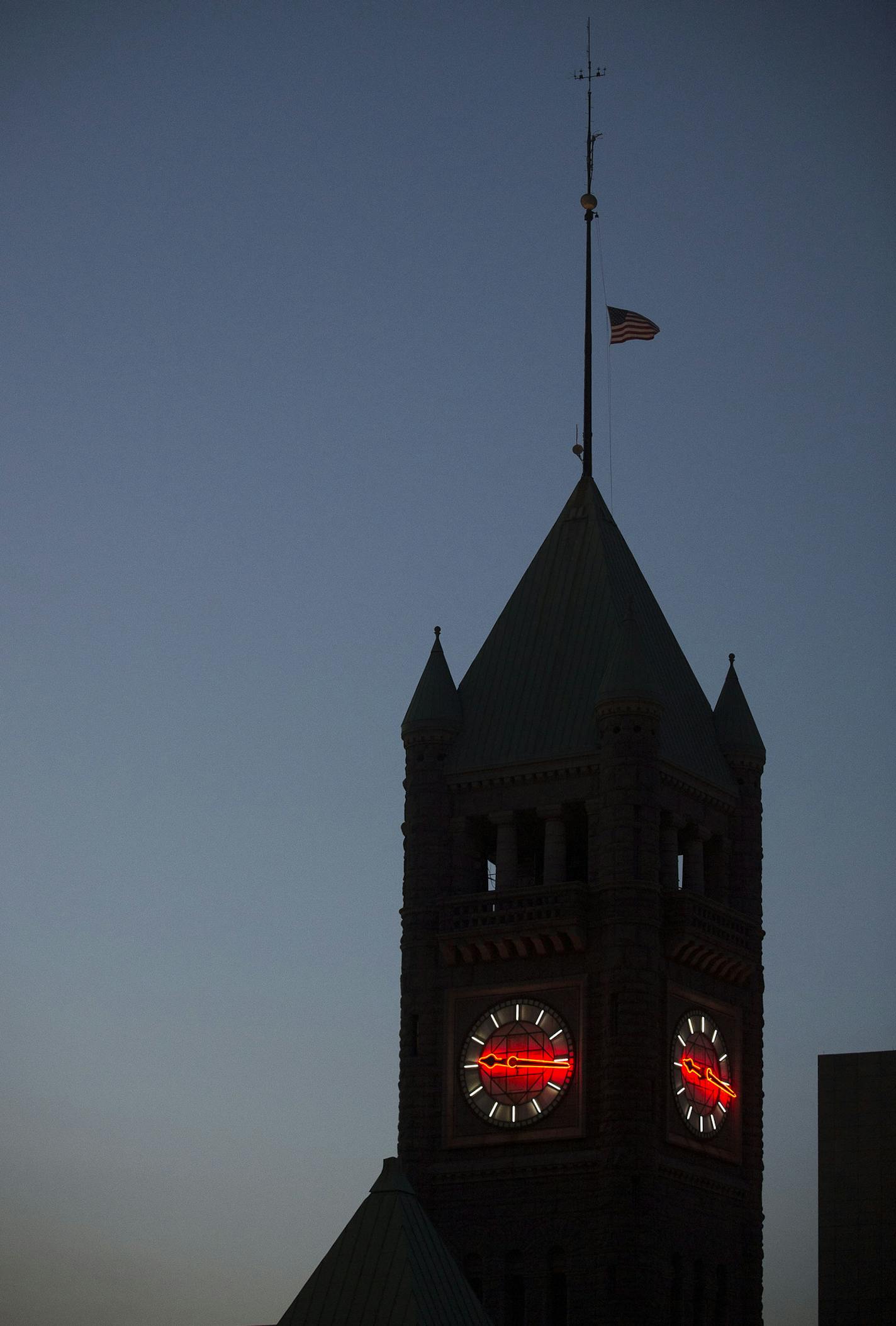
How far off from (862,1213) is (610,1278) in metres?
35.6

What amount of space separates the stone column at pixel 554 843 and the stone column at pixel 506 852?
47.5 inches

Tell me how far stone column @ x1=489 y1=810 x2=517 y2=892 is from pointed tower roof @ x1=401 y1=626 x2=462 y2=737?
3.94m

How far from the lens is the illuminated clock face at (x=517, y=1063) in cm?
8025

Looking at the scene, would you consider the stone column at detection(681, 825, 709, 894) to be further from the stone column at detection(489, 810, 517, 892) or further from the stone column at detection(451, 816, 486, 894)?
the stone column at detection(451, 816, 486, 894)

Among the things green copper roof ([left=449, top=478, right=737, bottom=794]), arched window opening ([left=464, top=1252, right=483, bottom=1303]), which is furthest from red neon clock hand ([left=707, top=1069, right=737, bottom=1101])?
green copper roof ([left=449, top=478, right=737, bottom=794])

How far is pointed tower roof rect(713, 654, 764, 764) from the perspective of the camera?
3487 inches

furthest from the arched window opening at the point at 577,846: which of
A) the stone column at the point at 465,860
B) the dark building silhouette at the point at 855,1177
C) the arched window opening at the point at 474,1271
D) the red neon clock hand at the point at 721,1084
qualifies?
the dark building silhouette at the point at 855,1177

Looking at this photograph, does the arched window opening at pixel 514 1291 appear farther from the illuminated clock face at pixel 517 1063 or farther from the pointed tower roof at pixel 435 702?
the pointed tower roof at pixel 435 702

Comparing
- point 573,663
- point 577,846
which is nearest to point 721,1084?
point 577,846

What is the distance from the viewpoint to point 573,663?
283ft

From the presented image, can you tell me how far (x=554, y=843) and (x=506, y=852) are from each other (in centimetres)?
174

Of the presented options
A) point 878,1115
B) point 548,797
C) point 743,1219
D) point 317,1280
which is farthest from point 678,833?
point 878,1115

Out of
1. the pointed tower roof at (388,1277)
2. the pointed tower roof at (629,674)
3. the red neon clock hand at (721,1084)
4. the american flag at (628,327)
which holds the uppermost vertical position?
the american flag at (628,327)

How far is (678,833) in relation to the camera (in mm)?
85875
